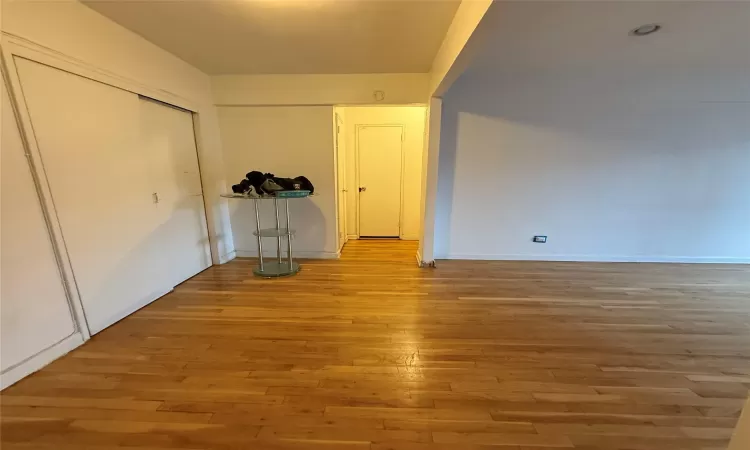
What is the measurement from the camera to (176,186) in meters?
A: 3.14

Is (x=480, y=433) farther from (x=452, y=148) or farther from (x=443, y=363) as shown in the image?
(x=452, y=148)

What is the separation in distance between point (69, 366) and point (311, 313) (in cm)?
161

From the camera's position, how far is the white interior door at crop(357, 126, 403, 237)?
5.20 meters

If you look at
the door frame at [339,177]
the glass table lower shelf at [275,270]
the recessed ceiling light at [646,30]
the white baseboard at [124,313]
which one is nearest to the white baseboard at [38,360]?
the white baseboard at [124,313]

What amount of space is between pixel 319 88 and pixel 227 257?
2.61 metres

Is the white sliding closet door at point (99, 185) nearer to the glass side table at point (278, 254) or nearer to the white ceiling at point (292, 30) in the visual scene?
the white ceiling at point (292, 30)

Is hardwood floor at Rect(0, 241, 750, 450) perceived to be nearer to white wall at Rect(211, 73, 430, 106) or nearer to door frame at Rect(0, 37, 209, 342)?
door frame at Rect(0, 37, 209, 342)

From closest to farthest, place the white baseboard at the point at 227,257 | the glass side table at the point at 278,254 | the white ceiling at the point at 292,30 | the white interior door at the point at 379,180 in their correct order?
the white ceiling at the point at 292,30 → the glass side table at the point at 278,254 → the white baseboard at the point at 227,257 → the white interior door at the point at 379,180

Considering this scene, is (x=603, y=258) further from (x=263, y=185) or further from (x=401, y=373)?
(x=263, y=185)

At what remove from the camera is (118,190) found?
7.97 feet

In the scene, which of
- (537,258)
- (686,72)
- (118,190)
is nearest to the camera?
(118,190)

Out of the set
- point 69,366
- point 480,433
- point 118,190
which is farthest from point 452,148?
point 69,366

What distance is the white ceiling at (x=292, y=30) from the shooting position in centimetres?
210

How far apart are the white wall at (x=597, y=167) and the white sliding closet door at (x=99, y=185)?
335 cm
